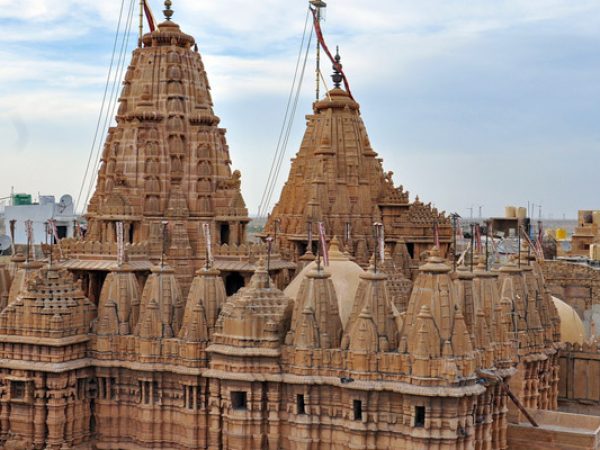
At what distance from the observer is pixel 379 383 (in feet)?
77.0

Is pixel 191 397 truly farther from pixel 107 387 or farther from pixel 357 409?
pixel 357 409

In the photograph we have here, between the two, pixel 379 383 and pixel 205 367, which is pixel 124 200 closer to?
pixel 205 367

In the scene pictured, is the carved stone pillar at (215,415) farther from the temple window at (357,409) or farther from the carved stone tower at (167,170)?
the carved stone tower at (167,170)

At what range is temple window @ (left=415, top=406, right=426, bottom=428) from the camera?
76.3 ft

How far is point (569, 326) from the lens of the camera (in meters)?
38.1

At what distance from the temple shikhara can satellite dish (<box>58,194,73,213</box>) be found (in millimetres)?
30785

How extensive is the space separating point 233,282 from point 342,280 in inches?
252

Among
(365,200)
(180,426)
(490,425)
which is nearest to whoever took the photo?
(490,425)

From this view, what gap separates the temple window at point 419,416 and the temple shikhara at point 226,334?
0.13 feet

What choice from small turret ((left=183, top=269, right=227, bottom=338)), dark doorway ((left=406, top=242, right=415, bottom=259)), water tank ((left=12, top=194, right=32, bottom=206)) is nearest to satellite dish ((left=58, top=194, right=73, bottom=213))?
water tank ((left=12, top=194, right=32, bottom=206))

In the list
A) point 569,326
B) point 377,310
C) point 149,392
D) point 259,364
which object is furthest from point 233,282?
point 569,326

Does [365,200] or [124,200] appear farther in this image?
[365,200]

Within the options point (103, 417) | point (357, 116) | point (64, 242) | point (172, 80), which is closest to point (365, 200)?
point (357, 116)

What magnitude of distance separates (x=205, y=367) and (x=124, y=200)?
790 cm
